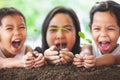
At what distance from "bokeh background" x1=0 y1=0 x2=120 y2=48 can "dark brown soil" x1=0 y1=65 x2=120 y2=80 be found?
362mm

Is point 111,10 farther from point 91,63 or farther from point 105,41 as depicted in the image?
point 91,63

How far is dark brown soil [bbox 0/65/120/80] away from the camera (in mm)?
902

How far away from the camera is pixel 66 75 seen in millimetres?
908

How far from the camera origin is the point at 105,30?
1.29 m

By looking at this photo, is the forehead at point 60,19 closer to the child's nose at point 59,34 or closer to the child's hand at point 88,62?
the child's nose at point 59,34

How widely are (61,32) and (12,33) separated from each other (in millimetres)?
238

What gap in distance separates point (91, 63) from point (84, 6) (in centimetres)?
42

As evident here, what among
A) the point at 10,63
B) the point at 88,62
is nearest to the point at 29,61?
the point at 10,63

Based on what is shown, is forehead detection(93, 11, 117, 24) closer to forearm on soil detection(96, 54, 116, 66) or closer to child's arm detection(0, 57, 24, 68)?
forearm on soil detection(96, 54, 116, 66)

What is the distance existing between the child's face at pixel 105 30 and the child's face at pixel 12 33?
13.8 inches

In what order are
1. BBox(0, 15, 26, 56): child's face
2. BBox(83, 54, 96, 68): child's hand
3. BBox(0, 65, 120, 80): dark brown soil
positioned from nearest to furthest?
BBox(0, 65, 120, 80): dark brown soil
BBox(83, 54, 96, 68): child's hand
BBox(0, 15, 26, 56): child's face

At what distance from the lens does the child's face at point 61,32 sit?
51.2 inches

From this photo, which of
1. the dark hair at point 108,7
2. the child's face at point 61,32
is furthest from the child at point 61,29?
the dark hair at point 108,7

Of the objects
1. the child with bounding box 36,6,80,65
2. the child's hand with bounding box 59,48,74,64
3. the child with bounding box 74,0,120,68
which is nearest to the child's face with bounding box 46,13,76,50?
the child with bounding box 36,6,80,65
